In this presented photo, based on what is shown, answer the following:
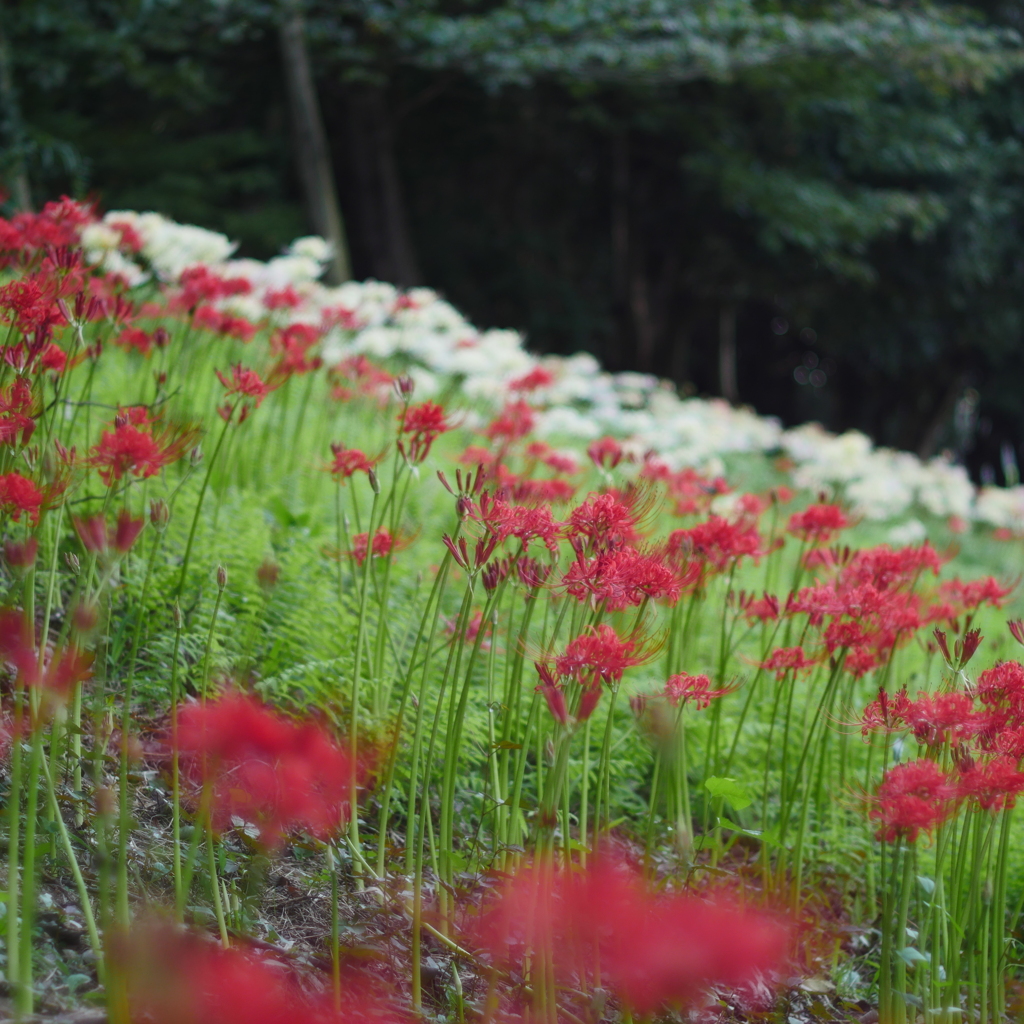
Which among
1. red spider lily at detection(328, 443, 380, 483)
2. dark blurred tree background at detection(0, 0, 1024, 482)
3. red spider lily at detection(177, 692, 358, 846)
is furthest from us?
dark blurred tree background at detection(0, 0, 1024, 482)

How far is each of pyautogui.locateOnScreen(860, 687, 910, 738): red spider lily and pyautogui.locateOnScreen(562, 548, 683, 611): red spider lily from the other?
39 centimetres

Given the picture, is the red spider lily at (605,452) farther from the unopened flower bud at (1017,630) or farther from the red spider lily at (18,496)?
the red spider lily at (18,496)

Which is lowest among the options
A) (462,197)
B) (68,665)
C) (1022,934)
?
(1022,934)

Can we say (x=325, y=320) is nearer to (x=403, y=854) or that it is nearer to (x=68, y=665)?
(x=403, y=854)

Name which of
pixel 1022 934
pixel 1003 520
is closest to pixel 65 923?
pixel 1022 934

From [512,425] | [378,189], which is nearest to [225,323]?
[512,425]

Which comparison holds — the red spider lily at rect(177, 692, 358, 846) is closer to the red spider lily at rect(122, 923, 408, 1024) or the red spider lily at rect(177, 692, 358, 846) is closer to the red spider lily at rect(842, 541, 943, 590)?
the red spider lily at rect(122, 923, 408, 1024)

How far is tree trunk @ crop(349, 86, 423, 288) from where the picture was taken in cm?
1135

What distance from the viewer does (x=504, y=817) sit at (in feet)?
7.14

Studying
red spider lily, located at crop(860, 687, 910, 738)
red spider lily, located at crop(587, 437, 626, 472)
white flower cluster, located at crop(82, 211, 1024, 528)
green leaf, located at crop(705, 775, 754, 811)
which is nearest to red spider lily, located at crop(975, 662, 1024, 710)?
red spider lily, located at crop(860, 687, 910, 738)

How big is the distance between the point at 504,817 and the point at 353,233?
11.0 metres

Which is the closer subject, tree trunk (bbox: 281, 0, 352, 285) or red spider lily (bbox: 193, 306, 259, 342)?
red spider lily (bbox: 193, 306, 259, 342)

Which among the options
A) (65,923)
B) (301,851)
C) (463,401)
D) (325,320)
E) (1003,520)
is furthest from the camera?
(1003,520)

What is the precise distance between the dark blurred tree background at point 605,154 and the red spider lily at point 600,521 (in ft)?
20.9
